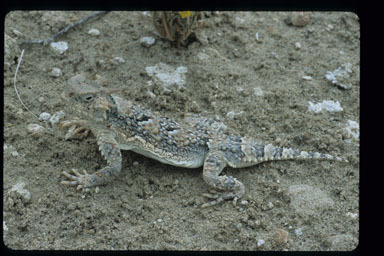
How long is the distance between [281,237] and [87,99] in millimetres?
2683

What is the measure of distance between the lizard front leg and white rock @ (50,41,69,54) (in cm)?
202

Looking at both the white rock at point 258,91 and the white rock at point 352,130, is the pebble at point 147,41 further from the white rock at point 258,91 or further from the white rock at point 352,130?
the white rock at point 352,130

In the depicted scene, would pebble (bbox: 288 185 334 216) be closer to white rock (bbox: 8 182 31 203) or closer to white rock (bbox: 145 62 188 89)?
white rock (bbox: 145 62 188 89)

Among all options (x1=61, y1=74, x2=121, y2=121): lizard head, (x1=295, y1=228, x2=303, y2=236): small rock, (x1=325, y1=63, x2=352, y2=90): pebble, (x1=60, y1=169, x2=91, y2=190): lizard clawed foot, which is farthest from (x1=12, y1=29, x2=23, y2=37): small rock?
(x1=295, y1=228, x2=303, y2=236): small rock

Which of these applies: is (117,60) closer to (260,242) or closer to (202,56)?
(202,56)

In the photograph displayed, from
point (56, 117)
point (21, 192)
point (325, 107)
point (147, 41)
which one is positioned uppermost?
point (147, 41)

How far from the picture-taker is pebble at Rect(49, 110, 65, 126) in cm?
573

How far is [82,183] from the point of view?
16.5ft

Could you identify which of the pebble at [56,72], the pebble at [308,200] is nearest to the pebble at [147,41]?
the pebble at [56,72]

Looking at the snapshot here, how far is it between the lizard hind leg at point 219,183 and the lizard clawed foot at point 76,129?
163 cm

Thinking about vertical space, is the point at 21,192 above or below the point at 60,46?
below

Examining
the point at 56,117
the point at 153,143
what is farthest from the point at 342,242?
the point at 56,117

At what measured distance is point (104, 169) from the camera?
5109mm

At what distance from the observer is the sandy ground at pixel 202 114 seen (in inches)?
188
